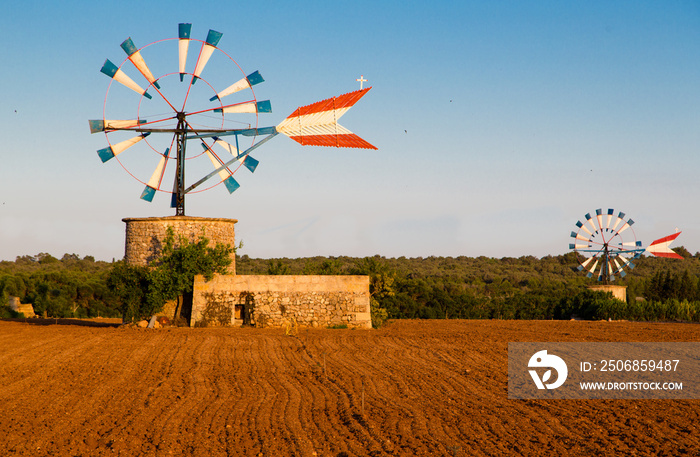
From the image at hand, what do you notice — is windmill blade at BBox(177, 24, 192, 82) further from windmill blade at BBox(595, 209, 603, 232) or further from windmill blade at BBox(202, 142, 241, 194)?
windmill blade at BBox(595, 209, 603, 232)

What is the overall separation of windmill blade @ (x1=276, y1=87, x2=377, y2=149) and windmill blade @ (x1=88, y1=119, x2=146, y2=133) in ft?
18.4

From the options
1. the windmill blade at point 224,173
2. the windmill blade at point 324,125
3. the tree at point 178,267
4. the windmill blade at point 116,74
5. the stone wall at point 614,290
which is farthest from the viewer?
the stone wall at point 614,290

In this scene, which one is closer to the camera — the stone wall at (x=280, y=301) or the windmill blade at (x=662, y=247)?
the stone wall at (x=280, y=301)

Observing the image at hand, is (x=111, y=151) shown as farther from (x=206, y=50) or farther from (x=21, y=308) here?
(x=21, y=308)

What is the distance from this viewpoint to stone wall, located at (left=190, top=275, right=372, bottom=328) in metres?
21.9

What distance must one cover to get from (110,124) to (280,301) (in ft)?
28.0

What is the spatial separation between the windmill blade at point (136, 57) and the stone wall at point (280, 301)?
23.3 ft

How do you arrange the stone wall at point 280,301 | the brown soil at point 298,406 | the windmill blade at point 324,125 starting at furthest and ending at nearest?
the stone wall at point 280,301 < the windmill blade at point 324,125 < the brown soil at point 298,406

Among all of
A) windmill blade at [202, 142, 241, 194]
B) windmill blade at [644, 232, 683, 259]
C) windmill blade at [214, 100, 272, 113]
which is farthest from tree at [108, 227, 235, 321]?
windmill blade at [644, 232, 683, 259]

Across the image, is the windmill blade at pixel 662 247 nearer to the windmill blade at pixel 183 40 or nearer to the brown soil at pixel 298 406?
the brown soil at pixel 298 406

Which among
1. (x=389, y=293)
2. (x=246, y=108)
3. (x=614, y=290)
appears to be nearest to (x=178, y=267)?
(x=246, y=108)

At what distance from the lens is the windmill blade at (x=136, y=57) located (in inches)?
794

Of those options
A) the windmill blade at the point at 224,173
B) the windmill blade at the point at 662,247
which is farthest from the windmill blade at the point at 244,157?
the windmill blade at the point at 662,247

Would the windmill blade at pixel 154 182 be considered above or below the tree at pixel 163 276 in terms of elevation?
above
